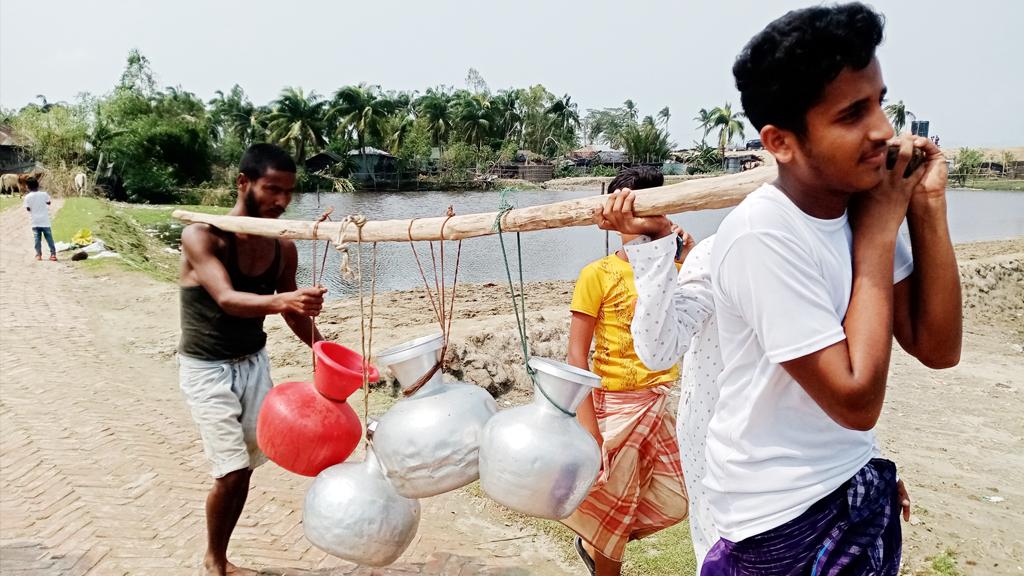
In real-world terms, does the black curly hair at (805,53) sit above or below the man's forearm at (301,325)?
above

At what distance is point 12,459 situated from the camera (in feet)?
15.0

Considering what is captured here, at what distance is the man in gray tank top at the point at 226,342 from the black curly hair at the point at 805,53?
2.07m

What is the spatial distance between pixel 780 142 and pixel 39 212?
49.1 feet

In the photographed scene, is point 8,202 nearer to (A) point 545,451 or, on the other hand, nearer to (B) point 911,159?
(A) point 545,451

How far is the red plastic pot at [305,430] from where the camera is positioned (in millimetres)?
2113

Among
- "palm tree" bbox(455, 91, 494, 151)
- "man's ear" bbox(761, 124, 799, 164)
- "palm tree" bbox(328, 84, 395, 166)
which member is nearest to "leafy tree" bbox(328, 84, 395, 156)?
"palm tree" bbox(328, 84, 395, 166)

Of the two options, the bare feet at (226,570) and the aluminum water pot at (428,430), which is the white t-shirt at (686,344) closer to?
the aluminum water pot at (428,430)

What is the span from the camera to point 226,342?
9.23ft

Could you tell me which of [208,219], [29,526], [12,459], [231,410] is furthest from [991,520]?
[12,459]

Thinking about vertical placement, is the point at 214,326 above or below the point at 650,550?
above

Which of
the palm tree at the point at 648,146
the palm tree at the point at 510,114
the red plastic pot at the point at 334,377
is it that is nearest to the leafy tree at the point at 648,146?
the palm tree at the point at 648,146

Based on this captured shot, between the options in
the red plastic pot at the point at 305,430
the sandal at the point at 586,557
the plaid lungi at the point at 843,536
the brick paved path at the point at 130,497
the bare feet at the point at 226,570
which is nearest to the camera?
the plaid lungi at the point at 843,536

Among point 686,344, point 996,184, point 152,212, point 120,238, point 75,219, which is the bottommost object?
point 996,184

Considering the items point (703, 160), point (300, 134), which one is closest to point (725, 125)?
point (703, 160)
